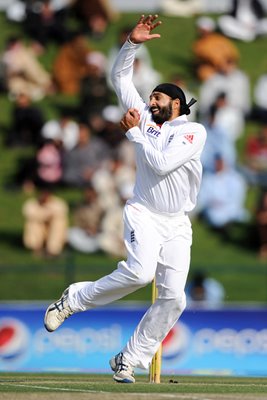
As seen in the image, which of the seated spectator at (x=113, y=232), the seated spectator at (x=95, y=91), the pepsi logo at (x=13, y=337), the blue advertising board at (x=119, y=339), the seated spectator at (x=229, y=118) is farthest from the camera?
the seated spectator at (x=95, y=91)

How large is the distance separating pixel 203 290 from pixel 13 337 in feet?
9.67

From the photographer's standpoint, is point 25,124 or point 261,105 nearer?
point 25,124

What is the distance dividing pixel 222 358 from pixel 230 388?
688 centimetres

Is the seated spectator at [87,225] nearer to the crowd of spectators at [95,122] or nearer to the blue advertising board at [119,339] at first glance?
the crowd of spectators at [95,122]

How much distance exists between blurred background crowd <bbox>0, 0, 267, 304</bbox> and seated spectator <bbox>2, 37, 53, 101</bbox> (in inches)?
0.7

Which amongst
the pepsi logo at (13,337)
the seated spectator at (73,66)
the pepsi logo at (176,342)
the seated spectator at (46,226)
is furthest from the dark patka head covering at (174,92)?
the seated spectator at (73,66)

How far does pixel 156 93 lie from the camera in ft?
35.6

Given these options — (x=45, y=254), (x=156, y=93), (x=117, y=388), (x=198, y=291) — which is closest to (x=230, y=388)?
(x=117, y=388)

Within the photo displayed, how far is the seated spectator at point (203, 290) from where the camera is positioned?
18.9 meters

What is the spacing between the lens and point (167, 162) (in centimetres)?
1052

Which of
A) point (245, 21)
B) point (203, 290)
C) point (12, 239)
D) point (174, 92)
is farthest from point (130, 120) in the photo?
point (245, 21)

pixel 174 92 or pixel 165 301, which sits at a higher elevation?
pixel 174 92

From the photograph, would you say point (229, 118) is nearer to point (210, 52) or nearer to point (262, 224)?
point (210, 52)

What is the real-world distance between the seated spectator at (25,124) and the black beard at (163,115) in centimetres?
1164
